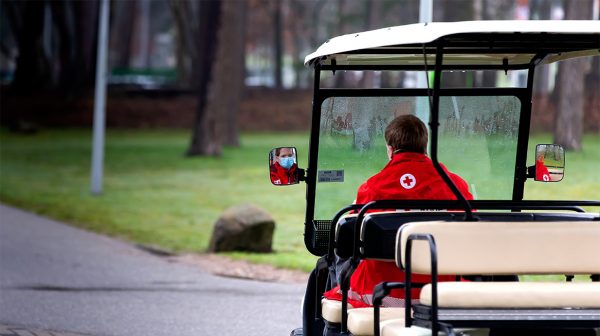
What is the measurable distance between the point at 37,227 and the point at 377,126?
1093cm

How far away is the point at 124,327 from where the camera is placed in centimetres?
950

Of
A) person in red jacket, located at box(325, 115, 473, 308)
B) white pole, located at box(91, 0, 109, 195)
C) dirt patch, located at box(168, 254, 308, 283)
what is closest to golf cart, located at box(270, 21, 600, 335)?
person in red jacket, located at box(325, 115, 473, 308)

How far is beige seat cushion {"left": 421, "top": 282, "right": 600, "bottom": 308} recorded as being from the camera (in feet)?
16.7

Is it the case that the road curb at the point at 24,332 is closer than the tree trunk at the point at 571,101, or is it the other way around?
the road curb at the point at 24,332

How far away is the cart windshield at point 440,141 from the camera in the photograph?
23.2ft

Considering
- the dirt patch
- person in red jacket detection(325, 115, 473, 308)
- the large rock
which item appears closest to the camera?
person in red jacket detection(325, 115, 473, 308)

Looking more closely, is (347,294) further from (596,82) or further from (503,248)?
(596,82)

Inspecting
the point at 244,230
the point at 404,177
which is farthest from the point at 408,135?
the point at 244,230

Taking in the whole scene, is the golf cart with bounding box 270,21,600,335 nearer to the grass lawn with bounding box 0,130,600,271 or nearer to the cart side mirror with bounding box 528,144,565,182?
the cart side mirror with bounding box 528,144,565,182

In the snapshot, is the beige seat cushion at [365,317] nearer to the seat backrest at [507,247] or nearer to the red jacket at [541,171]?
the seat backrest at [507,247]

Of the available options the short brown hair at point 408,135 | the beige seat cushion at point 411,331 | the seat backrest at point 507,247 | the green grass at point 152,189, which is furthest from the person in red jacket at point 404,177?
the green grass at point 152,189

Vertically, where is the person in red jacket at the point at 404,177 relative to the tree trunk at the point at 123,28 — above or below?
below

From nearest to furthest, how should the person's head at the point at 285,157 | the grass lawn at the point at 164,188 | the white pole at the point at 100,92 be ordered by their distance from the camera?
1. the person's head at the point at 285,157
2. the grass lawn at the point at 164,188
3. the white pole at the point at 100,92

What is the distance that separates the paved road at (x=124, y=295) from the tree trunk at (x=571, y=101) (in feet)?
61.1
